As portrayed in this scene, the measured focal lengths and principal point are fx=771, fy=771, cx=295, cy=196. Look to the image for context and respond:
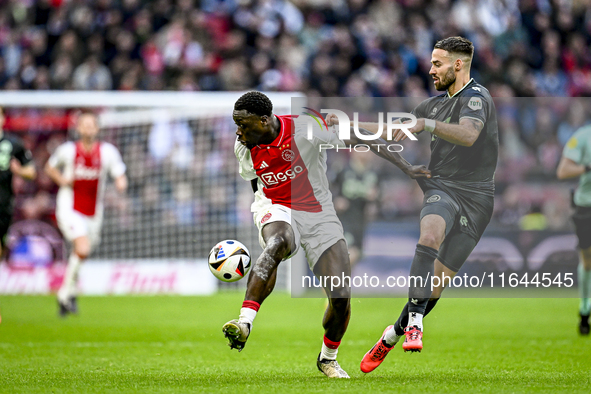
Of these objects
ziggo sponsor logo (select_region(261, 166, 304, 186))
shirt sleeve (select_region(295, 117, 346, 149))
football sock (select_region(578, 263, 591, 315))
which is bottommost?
football sock (select_region(578, 263, 591, 315))

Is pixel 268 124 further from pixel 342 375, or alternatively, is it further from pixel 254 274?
pixel 342 375

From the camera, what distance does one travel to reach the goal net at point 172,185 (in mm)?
13523

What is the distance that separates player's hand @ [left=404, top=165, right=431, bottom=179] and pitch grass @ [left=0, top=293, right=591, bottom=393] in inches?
59.8

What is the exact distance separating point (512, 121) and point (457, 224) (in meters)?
7.65

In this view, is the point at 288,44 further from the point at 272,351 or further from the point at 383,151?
the point at 383,151

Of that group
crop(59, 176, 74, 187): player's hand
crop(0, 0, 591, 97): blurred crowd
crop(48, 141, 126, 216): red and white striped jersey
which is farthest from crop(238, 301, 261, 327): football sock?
crop(0, 0, 591, 97): blurred crowd

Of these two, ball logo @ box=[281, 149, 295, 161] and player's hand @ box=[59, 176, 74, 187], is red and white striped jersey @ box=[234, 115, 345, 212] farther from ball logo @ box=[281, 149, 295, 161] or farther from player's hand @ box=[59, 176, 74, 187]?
player's hand @ box=[59, 176, 74, 187]

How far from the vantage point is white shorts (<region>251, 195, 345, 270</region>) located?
18.7 ft

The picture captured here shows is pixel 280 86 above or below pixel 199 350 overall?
above

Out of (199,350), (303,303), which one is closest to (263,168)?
(199,350)

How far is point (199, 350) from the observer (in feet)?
24.2

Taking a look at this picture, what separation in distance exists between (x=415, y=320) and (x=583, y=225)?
13.7 ft

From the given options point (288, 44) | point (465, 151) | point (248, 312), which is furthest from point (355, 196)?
point (248, 312)

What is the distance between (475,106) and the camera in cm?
568
